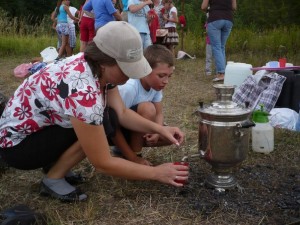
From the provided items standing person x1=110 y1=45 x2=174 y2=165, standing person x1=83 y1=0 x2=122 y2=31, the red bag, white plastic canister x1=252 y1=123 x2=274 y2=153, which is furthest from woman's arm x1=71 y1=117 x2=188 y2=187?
the red bag

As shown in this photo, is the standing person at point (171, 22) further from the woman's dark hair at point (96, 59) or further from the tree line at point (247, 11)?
the woman's dark hair at point (96, 59)

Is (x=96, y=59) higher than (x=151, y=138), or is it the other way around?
(x=96, y=59)

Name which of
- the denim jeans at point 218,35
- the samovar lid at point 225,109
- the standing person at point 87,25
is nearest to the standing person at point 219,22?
the denim jeans at point 218,35

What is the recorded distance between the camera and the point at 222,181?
238 centimetres

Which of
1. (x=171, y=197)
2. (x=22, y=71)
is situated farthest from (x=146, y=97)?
(x=22, y=71)

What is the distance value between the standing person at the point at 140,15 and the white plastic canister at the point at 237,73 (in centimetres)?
156

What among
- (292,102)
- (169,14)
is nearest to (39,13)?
(169,14)

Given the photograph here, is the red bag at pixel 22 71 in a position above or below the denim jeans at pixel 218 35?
below

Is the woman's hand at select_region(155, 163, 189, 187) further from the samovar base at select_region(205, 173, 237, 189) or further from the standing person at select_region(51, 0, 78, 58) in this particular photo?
the standing person at select_region(51, 0, 78, 58)

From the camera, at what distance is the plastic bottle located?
10.1 ft

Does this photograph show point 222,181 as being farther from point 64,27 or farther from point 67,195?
point 64,27

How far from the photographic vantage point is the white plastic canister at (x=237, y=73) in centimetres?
458

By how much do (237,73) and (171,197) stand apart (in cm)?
255

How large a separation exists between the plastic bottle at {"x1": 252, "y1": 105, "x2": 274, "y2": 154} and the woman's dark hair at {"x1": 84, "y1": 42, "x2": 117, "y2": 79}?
1.56m
